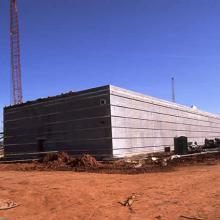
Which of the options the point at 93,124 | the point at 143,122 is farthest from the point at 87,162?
the point at 143,122

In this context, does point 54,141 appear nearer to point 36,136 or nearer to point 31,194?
point 36,136

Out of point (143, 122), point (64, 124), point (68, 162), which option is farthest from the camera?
point (143, 122)

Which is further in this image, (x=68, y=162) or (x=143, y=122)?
(x=143, y=122)

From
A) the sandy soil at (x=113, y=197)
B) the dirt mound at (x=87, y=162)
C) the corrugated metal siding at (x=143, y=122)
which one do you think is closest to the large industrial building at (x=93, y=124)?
the corrugated metal siding at (x=143, y=122)

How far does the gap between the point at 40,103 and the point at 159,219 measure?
79.6 feet

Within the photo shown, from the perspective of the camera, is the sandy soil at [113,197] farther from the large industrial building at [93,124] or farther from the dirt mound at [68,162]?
the large industrial building at [93,124]

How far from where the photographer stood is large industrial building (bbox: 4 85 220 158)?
26.6 metres

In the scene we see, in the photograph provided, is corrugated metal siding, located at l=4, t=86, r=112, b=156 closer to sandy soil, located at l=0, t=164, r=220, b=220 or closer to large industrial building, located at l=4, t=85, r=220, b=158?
large industrial building, located at l=4, t=85, r=220, b=158

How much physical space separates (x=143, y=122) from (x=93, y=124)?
19.3 feet

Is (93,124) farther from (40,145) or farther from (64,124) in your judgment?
(40,145)

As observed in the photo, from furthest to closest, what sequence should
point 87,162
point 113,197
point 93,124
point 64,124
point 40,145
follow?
1. point 40,145
2. point 64,124
3. point 93,124
4. point 87,162
5. point 113,197

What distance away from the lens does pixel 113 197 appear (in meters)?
11.5

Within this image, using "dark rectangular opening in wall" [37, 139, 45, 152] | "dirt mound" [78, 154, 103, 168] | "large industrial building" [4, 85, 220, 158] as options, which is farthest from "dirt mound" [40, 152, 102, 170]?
"dark rectangular opening in wall" [37, 139, 45, 152]

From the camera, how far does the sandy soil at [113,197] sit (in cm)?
955
